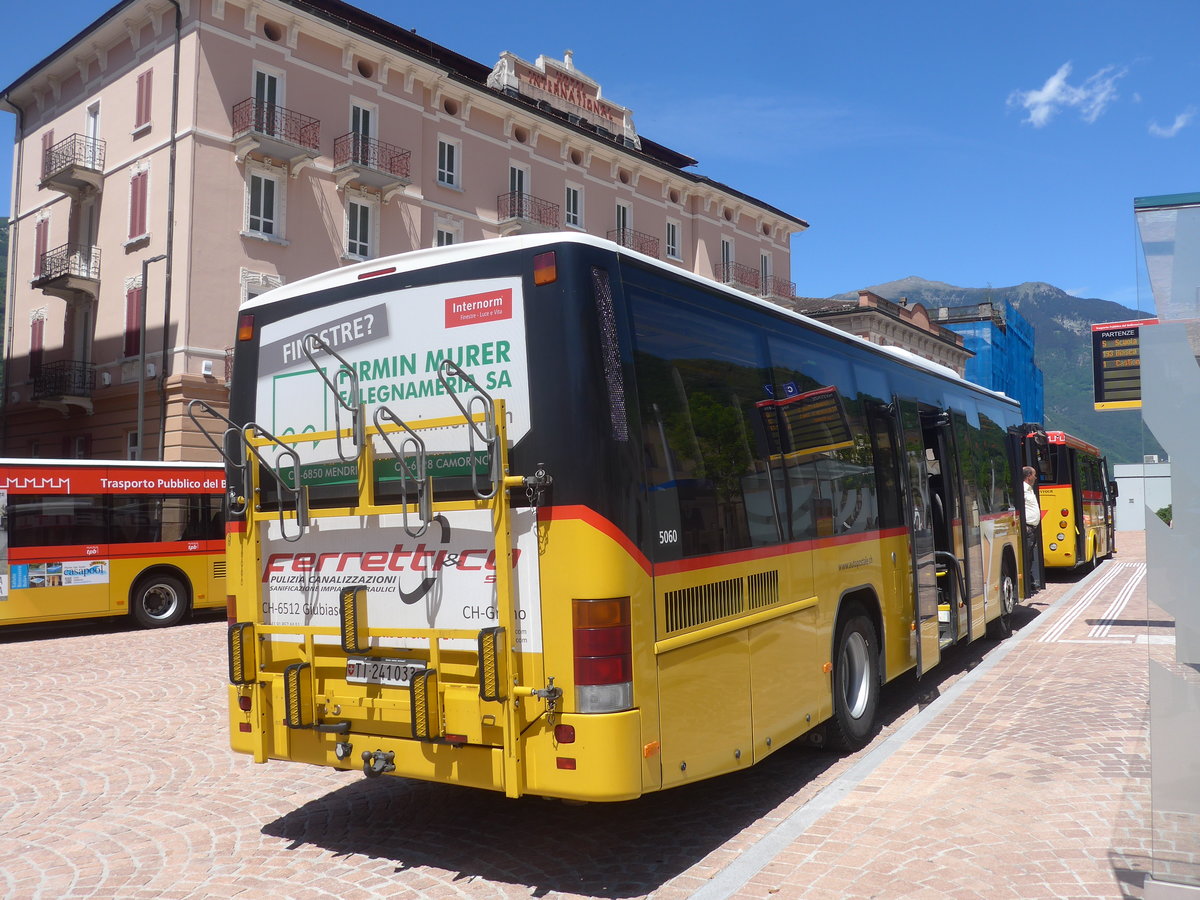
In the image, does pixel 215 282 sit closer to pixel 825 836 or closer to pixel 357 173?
pixel 357 173

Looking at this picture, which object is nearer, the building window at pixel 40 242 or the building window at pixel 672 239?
the building window at pixel 40 242

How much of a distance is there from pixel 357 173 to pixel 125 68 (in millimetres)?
7093

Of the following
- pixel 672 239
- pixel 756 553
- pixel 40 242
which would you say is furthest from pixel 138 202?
pixel 756 553

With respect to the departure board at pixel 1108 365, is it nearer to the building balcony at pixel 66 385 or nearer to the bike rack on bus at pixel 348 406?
the bike rack on bus at pixel 348 406

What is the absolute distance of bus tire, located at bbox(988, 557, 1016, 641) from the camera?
1194cm

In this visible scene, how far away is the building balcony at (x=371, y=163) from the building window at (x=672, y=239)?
13.8 meters

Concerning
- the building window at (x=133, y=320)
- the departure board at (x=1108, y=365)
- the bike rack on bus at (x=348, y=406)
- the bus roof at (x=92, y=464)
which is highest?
the building window at (x=133, y=320)

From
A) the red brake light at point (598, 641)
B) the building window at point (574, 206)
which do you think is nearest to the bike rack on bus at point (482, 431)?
the red brake light at point (598, 641)

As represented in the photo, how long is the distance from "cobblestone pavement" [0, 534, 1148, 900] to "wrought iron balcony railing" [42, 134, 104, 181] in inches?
984

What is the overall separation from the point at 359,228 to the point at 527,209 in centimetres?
688

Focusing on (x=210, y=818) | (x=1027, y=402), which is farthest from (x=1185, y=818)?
(x=1027, y=402)

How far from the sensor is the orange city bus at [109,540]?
15852 mm

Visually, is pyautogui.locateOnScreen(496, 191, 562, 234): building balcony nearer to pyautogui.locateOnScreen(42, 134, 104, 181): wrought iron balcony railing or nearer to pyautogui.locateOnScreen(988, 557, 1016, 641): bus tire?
pyautogui.locateOnScreen(42, 134, 104, 181): wrought iron balcony railing

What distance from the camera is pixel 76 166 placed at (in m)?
28.5
